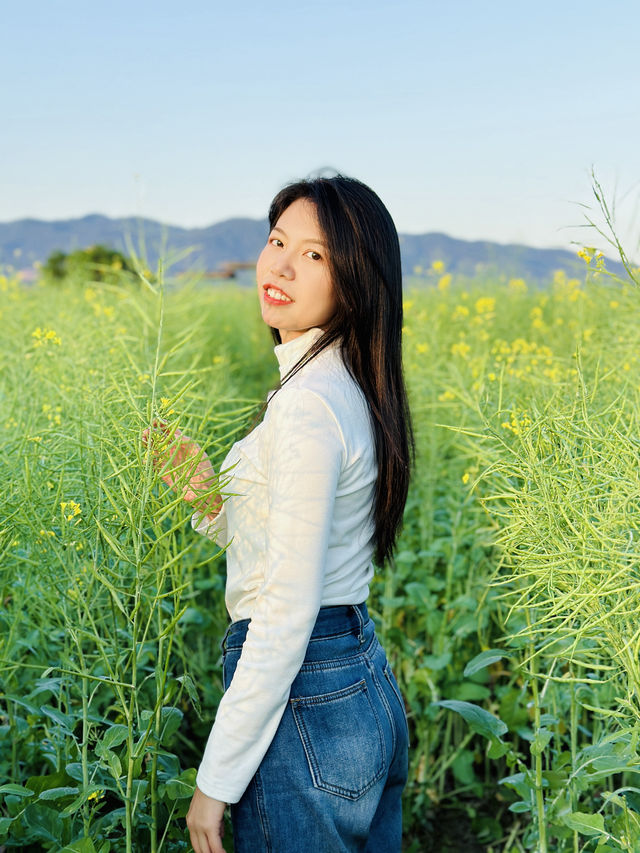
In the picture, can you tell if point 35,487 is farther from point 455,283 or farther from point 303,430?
point 455,283

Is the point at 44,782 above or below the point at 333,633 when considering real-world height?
below

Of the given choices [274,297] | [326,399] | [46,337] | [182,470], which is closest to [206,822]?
[182,470]

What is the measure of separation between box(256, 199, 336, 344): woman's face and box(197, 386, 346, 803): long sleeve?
27 centimetres

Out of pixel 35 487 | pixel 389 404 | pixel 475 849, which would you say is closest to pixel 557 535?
pixel 389 404

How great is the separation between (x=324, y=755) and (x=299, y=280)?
75cm

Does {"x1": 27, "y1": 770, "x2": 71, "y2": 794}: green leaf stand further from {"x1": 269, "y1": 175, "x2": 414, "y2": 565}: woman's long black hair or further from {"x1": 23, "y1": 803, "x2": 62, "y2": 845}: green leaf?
{"x1": 269, "y1": 175, "x2": 414, "y2": 565}: woman's long black hair

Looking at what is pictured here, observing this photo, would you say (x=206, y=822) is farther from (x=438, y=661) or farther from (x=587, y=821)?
(x=438, y=661)

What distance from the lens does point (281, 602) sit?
3.80ft

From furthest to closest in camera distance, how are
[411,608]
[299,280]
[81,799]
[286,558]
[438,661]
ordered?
[411,608]
[438,661]
[299,280]
[81,799]
[286,558]

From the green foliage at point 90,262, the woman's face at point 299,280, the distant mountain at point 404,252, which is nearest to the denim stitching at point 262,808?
the woman's face at point 299,280

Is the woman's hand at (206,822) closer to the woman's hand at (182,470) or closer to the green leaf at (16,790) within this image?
the green leaf at (16,790)

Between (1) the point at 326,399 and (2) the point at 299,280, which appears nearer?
(1) the point at 326,399

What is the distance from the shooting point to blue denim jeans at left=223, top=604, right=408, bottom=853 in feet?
4.00

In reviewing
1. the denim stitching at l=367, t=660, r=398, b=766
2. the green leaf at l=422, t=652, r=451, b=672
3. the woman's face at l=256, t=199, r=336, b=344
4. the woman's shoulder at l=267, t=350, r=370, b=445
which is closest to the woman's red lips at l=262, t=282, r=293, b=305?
the woman's face at l=256, t=199, r=336, b=344
